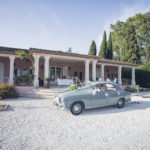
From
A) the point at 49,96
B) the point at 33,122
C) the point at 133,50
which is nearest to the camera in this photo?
the point at 33,122

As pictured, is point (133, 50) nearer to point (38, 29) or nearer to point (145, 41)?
point (145, 41)

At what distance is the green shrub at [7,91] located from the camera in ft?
25.1

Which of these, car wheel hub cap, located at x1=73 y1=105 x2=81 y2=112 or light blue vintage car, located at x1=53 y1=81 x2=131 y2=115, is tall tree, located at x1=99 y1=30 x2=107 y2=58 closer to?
light blue vintage car, located at x1=53 y1=81 x2=131 y2=115

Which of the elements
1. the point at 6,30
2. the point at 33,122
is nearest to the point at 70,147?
the point at 33,122

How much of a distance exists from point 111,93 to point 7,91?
7360mm

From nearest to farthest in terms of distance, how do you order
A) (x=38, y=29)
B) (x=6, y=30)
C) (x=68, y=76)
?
(x=6, y=30), (x=38, y=29), (x=68, y=76)

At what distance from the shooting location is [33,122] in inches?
160

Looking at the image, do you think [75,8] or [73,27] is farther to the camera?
[73,27]

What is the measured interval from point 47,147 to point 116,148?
1.68 meters

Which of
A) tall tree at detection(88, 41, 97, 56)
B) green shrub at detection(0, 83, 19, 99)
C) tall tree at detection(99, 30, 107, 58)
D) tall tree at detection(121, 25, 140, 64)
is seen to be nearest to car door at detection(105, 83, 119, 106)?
green shrub at detection(0, 83, 19, 99)

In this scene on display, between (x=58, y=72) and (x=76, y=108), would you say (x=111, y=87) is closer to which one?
(x=76, y=108)

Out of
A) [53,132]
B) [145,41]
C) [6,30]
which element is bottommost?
[53,132]

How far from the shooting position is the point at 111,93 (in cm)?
582

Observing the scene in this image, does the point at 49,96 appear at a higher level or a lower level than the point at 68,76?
lower
